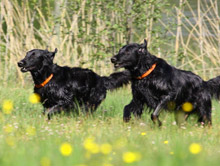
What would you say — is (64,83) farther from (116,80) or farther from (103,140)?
(103,140)

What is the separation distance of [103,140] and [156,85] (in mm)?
2113

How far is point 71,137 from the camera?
4.26 m

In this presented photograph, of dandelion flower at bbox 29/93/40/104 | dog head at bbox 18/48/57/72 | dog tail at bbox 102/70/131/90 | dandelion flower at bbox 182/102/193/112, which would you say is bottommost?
dandelion flower at bbox 182/102/193/112

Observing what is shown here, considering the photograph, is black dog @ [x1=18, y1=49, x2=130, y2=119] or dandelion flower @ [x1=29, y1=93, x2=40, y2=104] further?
black dog @ [x1=18, y1=49, x2=130, y2=119]

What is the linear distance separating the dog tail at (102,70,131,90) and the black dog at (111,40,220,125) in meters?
0.85

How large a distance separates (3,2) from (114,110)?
141 inches

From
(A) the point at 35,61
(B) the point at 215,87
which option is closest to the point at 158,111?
(B) the point at 215,87

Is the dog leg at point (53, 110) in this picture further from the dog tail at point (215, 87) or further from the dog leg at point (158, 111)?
the dog tail at point (215, 87)

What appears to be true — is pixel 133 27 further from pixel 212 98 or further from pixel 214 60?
pixel 212 98

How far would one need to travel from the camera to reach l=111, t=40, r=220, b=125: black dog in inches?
225

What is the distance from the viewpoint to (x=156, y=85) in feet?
18.7

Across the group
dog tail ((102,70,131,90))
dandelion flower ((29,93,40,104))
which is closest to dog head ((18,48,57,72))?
dandelion flower ((29,93,40,104))

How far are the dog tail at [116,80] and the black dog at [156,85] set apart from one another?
0.85 m

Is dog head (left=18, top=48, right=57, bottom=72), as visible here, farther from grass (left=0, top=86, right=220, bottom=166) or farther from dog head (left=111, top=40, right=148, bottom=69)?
dog head (left=111, top=40, right=148, bottom=69)
